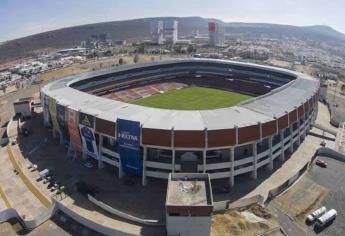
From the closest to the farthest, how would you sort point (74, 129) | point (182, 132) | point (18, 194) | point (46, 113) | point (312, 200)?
point (182, 132)
point (312, 200)
point (18, 194)
point (74, 129)
point (46, 113)

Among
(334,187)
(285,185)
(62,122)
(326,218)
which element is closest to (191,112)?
(285,185)

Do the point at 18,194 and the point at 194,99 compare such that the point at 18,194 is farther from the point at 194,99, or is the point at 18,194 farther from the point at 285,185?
the point at 194,99

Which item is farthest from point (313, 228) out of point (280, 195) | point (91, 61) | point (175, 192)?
point (91, 61)

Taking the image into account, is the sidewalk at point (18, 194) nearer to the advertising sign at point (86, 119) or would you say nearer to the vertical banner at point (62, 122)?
the vertical banner at point (62, 122)

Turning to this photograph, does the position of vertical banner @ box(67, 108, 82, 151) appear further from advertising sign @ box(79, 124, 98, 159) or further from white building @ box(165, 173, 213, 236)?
white building @ box(165, 173, 213, 236)

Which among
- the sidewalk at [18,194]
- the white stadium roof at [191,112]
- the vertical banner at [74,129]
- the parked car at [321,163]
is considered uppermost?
the white stadium roof at [191,112]

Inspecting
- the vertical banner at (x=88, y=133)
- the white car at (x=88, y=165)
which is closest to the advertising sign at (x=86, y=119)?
the vertical banner at (x=88, y=133)

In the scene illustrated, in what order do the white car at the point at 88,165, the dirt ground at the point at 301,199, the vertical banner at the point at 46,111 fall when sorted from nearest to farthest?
the dirt ground at the point at 301,199 → the white car at the point at 88,165 → the vertical banner at the point at 46,111

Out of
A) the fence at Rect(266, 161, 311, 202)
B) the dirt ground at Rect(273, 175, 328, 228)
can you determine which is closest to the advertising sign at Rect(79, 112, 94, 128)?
the fence at Rect(266, 161, 311, 202)
